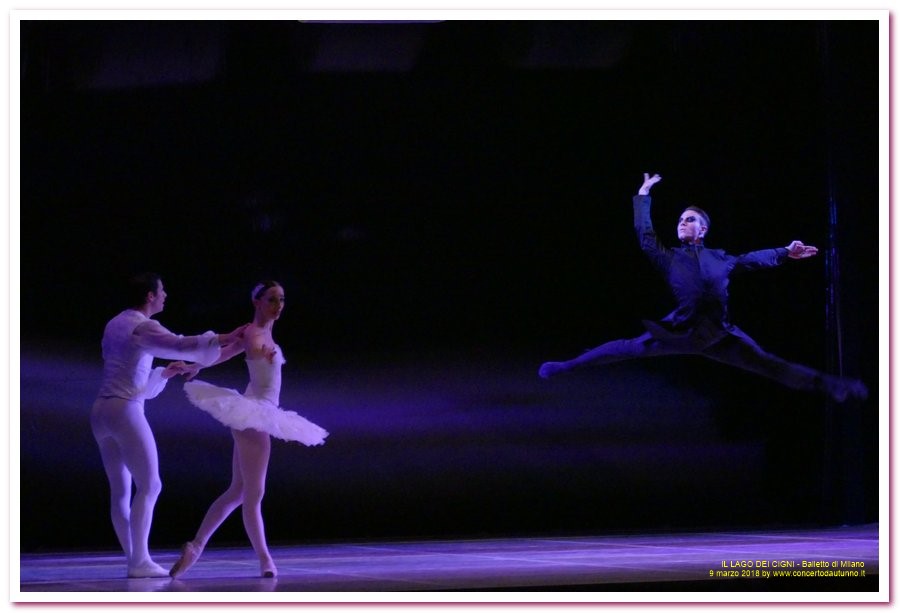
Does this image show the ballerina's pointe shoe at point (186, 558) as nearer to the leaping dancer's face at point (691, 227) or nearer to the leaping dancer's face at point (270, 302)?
the leaping dancer's face at point (270, 302)

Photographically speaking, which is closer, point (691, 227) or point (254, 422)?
point (254, 422)

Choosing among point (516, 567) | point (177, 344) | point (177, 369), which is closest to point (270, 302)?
point (177, 344)

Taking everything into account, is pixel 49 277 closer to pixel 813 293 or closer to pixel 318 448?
pixel 318 448

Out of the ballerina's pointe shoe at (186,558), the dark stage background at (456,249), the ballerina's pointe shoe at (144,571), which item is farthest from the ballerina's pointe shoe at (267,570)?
the dark stage background at (456,249)

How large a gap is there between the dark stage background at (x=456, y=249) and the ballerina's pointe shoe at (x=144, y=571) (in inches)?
45.1

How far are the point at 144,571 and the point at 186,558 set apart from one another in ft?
0.70

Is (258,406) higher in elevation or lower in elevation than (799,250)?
lower

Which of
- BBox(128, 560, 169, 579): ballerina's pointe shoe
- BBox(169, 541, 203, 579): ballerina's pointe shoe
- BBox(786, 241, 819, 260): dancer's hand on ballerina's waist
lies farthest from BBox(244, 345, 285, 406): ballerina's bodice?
BBox(786, 241, 819, 260): dancer's hand on ballerina's waist

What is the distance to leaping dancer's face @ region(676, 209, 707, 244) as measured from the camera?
6270 mm

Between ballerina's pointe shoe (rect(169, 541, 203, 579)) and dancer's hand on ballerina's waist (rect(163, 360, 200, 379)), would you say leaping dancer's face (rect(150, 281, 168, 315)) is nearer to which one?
dancer's hand on ballerina's waist (rect(163, 360, 200, 379))

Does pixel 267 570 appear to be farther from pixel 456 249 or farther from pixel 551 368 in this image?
pixel 456 249

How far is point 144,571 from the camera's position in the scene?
527 centimetres

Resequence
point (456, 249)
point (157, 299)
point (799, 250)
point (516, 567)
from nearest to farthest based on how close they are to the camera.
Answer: point (157, 299)
point (516, 567)
point (799, 250)
point (456, 249)

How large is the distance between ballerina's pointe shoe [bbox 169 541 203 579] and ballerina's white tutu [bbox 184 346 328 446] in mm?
516
